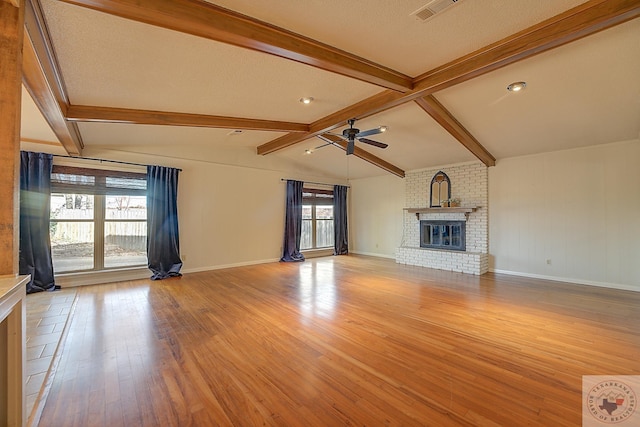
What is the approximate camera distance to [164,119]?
395 cm

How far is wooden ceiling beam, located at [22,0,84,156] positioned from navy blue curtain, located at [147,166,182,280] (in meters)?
1.87

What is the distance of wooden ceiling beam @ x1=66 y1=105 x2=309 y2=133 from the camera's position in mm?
3467

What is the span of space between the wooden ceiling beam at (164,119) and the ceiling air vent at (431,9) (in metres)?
3.02

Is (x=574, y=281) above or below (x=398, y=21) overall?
below

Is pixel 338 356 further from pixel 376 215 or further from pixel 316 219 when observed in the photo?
pixel 376 215

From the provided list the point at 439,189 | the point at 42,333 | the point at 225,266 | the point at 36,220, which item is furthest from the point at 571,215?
the point at 36,220

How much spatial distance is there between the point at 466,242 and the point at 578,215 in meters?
2.04

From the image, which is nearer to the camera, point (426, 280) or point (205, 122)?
point (205, 122)

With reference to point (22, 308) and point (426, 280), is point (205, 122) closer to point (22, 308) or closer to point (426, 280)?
point (22, 308)

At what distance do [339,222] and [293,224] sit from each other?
1813 mm

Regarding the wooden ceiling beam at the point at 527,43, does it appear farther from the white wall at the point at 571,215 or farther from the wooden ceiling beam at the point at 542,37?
the white wall at the point at 571,215

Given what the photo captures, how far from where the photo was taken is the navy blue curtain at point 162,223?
544 centimetres

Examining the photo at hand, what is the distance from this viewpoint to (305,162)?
7898mm

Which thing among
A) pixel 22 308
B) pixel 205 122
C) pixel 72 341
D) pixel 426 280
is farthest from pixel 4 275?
pixel 426 280
